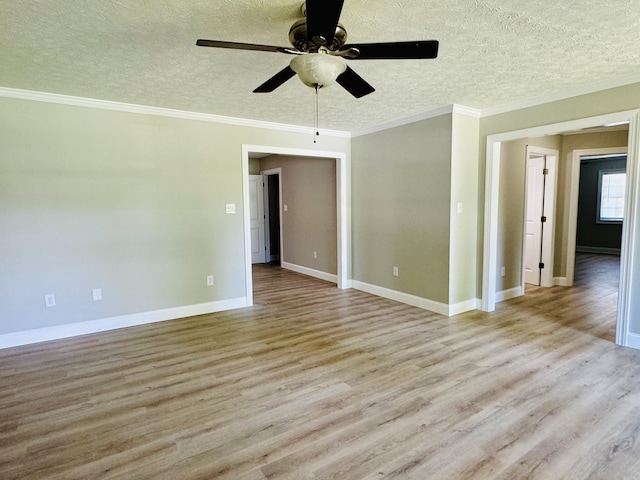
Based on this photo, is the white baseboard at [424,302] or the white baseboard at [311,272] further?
the white baseboard at [311,272]

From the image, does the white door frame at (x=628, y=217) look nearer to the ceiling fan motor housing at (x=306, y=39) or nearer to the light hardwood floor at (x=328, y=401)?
the light hardwood floor at (x=328, y=401)

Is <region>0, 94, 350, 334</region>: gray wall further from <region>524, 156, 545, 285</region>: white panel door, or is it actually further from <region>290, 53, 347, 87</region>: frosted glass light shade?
<region>524, 156, 545, 285</region>: white panel door

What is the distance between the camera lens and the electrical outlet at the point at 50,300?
3.54 metres

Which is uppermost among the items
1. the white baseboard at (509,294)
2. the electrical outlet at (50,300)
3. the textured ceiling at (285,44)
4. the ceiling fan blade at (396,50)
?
the textured ceiling at (285,44)

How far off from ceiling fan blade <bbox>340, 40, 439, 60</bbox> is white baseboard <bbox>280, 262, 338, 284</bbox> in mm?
4468

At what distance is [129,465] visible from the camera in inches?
72.8

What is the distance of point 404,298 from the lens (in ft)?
15.6

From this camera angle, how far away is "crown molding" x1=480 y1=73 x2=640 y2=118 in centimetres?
306

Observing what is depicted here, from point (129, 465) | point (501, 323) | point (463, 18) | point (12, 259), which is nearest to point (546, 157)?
point (501, 323)

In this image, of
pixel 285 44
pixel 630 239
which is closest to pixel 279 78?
pixel 285 44

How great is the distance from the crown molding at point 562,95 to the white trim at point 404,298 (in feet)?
7.64

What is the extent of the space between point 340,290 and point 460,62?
3658 mm

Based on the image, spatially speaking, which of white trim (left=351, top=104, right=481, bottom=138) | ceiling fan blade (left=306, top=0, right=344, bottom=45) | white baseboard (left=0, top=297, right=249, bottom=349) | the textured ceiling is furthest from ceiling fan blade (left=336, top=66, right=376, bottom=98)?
white baseboard (left=0, top=297, right=249, bottom=349)

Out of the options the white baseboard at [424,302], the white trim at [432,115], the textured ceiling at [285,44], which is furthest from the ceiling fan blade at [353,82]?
the white baseboard at [424,302]
